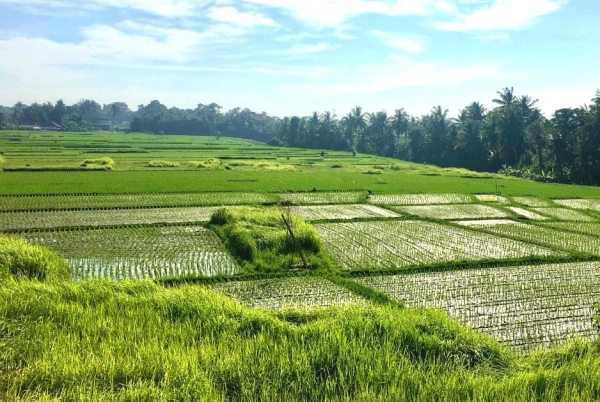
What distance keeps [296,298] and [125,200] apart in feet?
43.3

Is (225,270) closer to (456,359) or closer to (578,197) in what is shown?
(456,359)

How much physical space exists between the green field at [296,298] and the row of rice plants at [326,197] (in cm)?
19

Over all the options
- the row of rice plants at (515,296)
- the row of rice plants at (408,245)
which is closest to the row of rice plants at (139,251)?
the row of rice plants at (408,245)

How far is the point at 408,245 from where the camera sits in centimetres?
1378

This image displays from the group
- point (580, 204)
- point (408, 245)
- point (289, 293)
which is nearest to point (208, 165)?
point (580, 204)

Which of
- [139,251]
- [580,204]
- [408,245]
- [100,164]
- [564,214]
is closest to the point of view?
[139,251]

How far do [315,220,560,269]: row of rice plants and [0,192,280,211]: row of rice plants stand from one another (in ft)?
19.6

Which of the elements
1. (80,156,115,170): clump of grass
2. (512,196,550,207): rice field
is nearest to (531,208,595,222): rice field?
(512,196,550,207): rice field

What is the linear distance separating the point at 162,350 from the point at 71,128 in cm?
9716

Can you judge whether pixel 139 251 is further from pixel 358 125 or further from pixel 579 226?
pixel 358 125

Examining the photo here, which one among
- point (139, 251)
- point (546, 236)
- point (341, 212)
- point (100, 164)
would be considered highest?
point (100, 164)

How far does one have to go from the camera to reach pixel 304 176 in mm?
31391

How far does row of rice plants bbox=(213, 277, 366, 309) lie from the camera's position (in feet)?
29.2

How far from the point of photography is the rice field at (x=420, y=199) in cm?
2250
